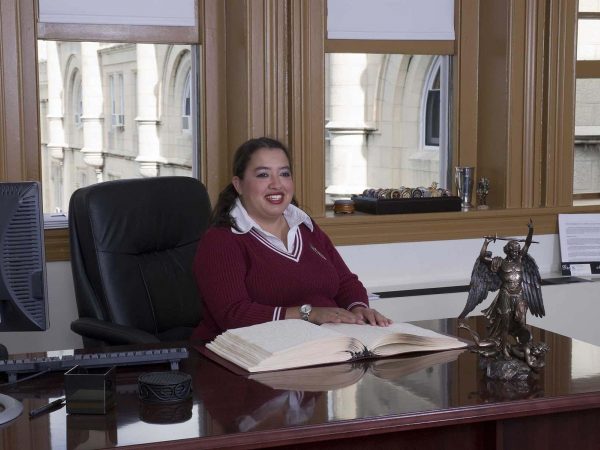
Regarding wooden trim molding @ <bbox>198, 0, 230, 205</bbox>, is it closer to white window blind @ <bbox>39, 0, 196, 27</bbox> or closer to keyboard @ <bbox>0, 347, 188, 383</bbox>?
white window blind @ <bbox>39, 0, 196, 27</bbox>

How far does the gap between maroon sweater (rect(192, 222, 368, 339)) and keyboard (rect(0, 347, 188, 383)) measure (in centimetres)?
41

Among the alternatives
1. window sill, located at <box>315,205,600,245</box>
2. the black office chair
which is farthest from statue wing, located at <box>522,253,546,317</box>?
window sill, located at <box>315,205,600,245</box>

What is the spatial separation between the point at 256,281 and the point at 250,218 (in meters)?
0.21

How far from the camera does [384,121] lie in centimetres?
406

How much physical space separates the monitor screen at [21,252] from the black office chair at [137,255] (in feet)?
2.64

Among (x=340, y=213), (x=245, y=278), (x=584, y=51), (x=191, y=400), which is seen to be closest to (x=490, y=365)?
(x=191, y=400)

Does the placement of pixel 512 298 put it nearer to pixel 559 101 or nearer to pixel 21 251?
pixel 21 251

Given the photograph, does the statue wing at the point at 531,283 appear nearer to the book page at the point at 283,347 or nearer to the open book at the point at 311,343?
the open book at the point at 311,343

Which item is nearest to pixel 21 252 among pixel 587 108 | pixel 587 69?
pixel 587 69

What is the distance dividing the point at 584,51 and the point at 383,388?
2.76 m

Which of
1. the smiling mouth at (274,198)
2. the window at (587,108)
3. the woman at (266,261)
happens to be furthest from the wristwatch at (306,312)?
the window at (587,108)

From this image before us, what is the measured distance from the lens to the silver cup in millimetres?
4066

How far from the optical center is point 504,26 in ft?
13.0

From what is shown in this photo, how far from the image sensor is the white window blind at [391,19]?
384cm
